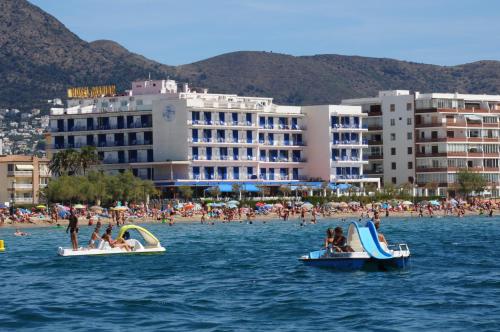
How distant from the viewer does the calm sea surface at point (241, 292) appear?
122ft

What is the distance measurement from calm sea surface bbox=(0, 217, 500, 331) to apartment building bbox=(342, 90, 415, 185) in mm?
100824

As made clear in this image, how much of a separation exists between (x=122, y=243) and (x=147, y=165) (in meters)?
92.8

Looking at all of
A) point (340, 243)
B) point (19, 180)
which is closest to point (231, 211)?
point (19, 180)

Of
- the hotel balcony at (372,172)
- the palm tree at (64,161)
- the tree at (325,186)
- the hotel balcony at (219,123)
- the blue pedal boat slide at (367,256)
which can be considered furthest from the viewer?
the hotel balcony at (372,172)

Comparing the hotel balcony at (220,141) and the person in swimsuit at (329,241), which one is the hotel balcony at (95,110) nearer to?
the hotel balcony at (220,141)

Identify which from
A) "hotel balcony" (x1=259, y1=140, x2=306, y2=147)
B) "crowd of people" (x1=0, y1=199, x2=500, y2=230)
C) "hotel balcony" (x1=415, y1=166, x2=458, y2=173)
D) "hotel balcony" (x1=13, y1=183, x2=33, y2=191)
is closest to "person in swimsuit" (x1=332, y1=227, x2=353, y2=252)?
"crowd of people" (x1=0, y1=199, x2=500, y2=230)

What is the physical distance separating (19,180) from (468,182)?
59.8 m

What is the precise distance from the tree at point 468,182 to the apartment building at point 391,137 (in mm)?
7607

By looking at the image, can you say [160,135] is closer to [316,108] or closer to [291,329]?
[316,108]

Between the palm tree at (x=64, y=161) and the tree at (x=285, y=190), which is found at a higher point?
the palm tree at (x=64, y=161)

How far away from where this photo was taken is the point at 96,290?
46.2m

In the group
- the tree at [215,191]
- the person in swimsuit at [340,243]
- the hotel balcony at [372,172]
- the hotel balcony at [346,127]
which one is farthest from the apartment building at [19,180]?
the person in swimsuit at [340,243]

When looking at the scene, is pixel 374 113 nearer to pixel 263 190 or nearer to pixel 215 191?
pixel 263 190

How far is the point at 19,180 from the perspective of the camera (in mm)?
151500
